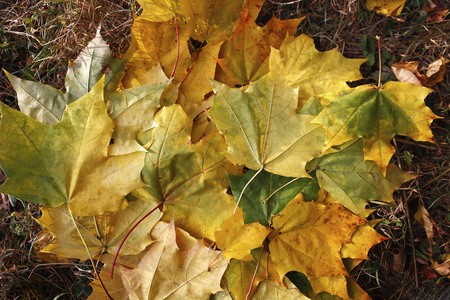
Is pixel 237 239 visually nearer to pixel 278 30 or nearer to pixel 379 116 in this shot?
pixel 379 116

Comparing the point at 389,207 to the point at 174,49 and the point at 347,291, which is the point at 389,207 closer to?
the point at 347,291

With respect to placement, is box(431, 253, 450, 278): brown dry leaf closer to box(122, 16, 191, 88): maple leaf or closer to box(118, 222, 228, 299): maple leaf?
box(118, 222, 228, 299): maple leaf

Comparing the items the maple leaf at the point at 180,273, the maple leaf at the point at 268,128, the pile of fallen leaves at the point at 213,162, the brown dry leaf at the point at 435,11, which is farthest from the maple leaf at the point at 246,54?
the brown dry leaf at the point at 435,11

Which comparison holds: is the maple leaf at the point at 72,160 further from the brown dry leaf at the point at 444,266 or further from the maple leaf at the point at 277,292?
the brown dry leaf at the point at 444,266

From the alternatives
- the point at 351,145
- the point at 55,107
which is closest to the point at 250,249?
the point at 351,145

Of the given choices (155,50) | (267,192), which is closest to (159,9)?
(155,50)

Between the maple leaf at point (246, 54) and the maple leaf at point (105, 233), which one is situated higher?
the maple leaf at point (246, 54)

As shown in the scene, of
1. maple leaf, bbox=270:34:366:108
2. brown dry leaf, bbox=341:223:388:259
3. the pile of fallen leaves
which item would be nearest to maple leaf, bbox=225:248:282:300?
the pile of fallen leaves

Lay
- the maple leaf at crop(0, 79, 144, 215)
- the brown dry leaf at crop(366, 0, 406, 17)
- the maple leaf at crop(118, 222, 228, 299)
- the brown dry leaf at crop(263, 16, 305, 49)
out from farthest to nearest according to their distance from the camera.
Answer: the brown dry leaf at crop(366, 0, 406, 17), the brown dry leaf at crop(263, 16, 305, 49), the maple leaf at crop(118, 222, 228, 299), the maple leaf at crop(0, 79, 144, 215)
